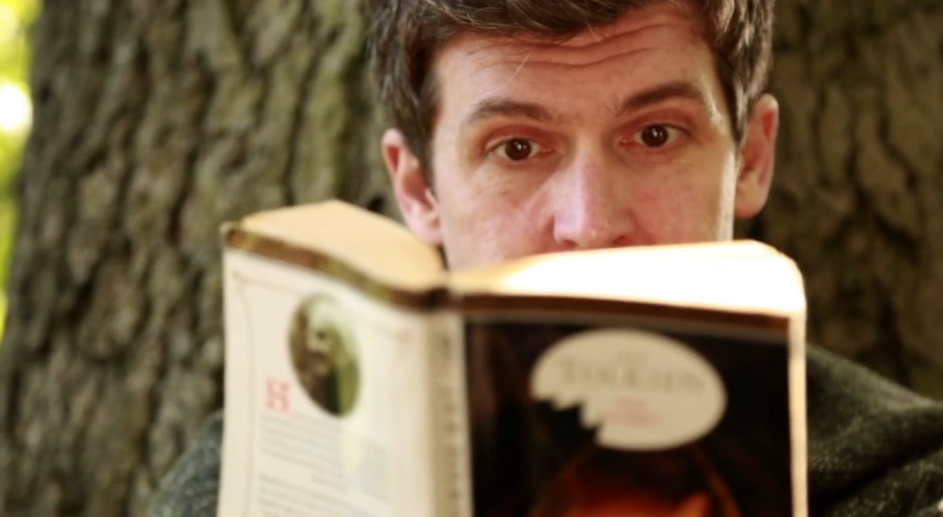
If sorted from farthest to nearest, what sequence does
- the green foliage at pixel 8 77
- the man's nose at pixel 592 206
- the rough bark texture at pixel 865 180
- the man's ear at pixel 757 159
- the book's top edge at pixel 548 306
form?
1. the green foliage at pixel 8 77
2. the rough bark texture at pixel 865 180
3. the man's ear at pixel 757 159
4. the man's nose at pixel 592 206
5. the book's top edge at pixel 548 306

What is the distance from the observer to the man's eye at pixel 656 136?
41.3 inches

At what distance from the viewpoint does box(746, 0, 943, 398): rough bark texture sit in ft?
4.78

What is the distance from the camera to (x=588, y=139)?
1.02 metres

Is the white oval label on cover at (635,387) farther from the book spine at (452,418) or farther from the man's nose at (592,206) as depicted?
the man's nose at (592,206)

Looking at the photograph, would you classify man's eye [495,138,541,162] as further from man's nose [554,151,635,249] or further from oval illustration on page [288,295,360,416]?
oval illustration on page [288,295,360,416]

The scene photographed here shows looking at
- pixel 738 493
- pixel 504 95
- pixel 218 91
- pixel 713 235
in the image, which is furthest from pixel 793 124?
pixel 738 493

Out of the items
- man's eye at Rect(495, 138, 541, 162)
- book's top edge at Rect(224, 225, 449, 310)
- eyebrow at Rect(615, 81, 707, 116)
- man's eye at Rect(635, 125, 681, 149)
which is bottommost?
man's eye at Rect(635, 125, 681, 149)

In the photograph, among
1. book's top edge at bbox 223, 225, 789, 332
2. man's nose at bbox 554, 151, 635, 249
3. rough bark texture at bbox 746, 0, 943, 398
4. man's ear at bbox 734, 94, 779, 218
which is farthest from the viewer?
rough bark texture at bbox 746, 0, 943, 398

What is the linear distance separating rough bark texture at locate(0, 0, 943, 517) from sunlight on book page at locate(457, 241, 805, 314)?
0.81 meters

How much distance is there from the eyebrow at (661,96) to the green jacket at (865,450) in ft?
1.06

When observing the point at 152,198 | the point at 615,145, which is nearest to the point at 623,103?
the point at 615,145

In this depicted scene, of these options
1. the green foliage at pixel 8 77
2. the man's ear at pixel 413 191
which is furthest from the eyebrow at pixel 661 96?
the green foliage at pixel 8 77

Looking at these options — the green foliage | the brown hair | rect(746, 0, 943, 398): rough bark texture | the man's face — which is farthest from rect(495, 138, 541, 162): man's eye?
the green foliage

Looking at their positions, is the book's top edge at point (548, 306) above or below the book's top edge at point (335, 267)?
below
